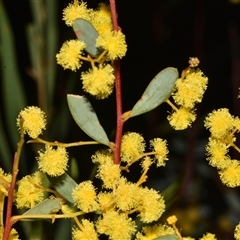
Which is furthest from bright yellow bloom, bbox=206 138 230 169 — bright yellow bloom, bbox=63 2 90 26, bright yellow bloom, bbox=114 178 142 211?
bright yellow bloom, bbox=63 2 90 26

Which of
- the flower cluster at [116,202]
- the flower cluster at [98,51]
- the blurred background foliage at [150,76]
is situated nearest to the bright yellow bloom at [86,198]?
the flower cluster at [116,202]

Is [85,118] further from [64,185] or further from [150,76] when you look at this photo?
[150,76]

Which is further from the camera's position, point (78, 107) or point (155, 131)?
point (155, 131)

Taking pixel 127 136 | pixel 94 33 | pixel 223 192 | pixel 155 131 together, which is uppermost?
pixel 94 33

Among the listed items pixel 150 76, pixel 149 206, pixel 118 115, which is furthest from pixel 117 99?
pixel 150 76

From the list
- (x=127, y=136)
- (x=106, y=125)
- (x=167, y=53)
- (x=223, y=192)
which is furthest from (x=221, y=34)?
(x=127, y=136)

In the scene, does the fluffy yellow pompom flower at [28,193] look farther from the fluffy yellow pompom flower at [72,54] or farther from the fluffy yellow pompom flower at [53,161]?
the fluffy yellow pompom flower at [72,54]

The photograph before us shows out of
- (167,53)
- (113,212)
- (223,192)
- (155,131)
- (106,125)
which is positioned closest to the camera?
(113,212)

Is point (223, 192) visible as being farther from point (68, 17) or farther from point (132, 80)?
point (68, 17)
